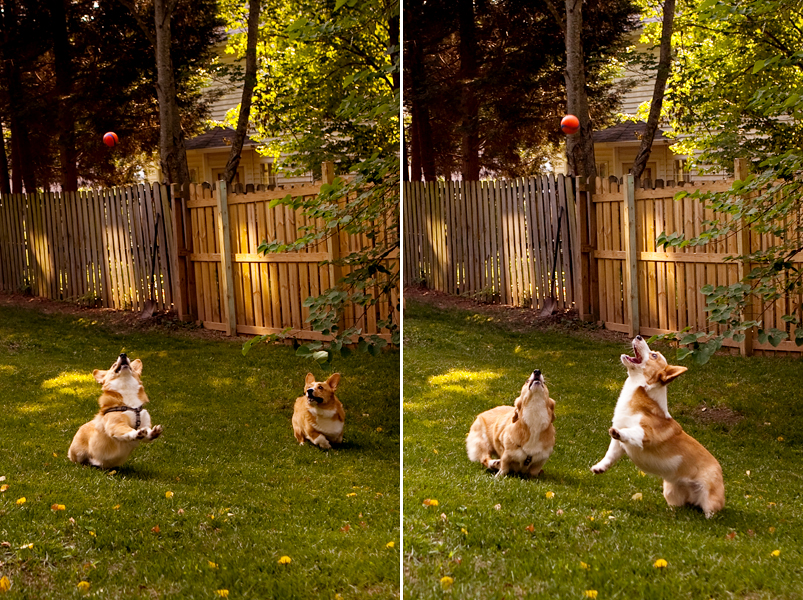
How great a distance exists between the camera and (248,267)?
228cm

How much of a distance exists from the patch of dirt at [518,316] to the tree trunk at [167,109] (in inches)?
34.0

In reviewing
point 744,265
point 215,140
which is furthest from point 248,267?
point 744,265

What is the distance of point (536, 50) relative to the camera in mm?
1605

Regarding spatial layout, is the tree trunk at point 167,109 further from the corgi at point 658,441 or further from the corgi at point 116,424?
the corgi at point 658,441

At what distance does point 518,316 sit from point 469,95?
53 centimetres

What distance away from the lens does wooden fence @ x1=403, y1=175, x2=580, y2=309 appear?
1.65m

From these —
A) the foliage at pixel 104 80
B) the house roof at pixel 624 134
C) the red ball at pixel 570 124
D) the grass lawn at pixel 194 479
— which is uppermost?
the foliage at pixel 104 80

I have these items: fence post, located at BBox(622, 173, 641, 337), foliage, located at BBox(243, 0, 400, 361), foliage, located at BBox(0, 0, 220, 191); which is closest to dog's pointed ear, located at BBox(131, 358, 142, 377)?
foliage, located at BBox(243, 0, 400, 361)

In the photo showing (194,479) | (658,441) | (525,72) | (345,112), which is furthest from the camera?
(194,479)

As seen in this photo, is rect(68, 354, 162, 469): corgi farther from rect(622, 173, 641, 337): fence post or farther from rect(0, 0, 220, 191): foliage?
rect(622, 173, 641, 337): fence post

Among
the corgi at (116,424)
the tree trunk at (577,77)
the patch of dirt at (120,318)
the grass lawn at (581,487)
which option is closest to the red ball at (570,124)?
the tree trunk at (577,77)

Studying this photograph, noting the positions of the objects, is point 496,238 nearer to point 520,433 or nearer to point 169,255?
point 520,433

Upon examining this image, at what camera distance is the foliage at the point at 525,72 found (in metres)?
1.58

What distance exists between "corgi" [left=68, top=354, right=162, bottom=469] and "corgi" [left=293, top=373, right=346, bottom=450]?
0.44m
